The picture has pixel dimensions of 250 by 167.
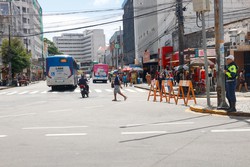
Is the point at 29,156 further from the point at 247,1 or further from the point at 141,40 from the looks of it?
the point at 141,40

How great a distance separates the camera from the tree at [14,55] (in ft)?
201

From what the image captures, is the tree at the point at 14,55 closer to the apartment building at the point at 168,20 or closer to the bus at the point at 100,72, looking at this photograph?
the bus at the point at 100,72

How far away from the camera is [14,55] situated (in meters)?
62.2

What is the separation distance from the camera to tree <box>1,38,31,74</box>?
61281mm

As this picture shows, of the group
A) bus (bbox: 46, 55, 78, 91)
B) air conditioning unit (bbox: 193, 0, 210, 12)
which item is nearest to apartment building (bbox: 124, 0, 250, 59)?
bus (bbox: 46, 55, 78, 91)

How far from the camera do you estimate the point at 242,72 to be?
25.2 m

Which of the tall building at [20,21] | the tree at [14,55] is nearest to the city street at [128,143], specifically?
the tall building at [20,21]

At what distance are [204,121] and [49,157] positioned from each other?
559 centimetres

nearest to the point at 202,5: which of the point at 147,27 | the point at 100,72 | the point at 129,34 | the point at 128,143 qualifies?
the point at 128,143

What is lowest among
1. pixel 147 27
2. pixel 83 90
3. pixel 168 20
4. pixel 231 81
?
pixel 83 90

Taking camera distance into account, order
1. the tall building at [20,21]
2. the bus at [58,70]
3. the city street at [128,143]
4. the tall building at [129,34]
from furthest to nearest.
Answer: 1. the tall building at [129,34]
2. the tall building at [20,21]
3. the bus at [58,70]
4. the city street at [128,143]

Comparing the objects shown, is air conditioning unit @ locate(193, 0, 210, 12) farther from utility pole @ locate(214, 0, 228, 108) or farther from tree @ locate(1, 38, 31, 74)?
tree @ locate(1, 38, 31, 74)

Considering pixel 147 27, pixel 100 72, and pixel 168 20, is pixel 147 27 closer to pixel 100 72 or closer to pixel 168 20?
pixel 100 72

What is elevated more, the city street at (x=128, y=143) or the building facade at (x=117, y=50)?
the building facade at (x=117, y=50)
